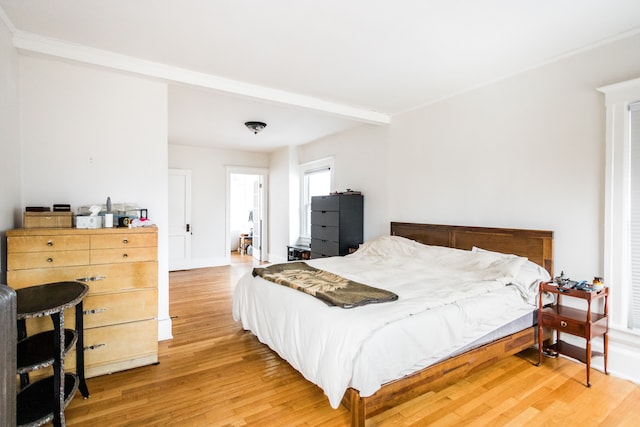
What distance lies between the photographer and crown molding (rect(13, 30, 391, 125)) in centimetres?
247

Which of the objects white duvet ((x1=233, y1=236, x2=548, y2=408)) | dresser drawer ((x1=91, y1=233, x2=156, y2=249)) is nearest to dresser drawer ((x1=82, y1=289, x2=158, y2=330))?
dresser drawer ((x1=91, y1=233, x2=156, y2=249))

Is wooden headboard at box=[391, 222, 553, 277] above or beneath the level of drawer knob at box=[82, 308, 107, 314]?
above

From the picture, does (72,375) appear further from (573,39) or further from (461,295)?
(573,39)

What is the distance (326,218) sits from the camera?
5164mm

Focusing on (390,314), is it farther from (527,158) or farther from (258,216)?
(258,216)

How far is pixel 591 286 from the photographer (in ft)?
8.03

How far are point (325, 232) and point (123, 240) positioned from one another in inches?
124

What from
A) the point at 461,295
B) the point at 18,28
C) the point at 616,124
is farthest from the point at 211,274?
the point at 616,124

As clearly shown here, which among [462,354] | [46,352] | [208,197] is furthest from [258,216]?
[462,354]

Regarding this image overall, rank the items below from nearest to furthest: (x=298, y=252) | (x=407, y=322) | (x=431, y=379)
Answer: (x=407, y=322) → (x=431, y=379) → (x=298, y=252)

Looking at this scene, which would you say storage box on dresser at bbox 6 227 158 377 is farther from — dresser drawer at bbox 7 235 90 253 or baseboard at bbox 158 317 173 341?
baseboard at bbox 158 317 173 341

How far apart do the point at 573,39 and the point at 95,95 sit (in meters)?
3.92

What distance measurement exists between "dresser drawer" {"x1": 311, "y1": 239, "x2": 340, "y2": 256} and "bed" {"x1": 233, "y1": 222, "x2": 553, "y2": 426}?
1457 millimetres

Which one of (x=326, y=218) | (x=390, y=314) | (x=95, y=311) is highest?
(x=326, y=218)
